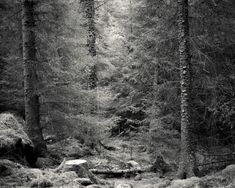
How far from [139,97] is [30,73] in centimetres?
583

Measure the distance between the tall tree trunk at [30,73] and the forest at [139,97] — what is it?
42 mm

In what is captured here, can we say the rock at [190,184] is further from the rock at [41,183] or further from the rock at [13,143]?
the rock at [13,143]

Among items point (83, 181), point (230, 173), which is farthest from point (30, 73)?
point (230, 173)

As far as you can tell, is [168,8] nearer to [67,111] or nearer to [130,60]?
[130,60]

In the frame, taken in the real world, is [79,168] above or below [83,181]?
above

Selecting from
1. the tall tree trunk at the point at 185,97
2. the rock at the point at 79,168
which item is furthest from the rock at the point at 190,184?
the rock at the point at 79,168

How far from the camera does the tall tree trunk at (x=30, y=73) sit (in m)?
13.6

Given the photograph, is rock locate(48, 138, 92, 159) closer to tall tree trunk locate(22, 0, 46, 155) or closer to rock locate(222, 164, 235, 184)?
tall tree trunk locate(22, 0, 46, 155)

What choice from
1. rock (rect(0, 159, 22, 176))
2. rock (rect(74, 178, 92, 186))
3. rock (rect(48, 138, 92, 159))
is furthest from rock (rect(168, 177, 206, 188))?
rock (rect(48, 138, 92, 159))

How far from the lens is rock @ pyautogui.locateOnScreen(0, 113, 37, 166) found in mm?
10195

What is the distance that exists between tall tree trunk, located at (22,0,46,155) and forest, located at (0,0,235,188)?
0.04 meters

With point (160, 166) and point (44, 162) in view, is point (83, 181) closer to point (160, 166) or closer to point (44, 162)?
point (44, 162)

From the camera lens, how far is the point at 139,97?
55.0 feet

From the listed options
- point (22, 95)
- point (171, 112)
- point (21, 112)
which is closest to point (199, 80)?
point (171, 112)
